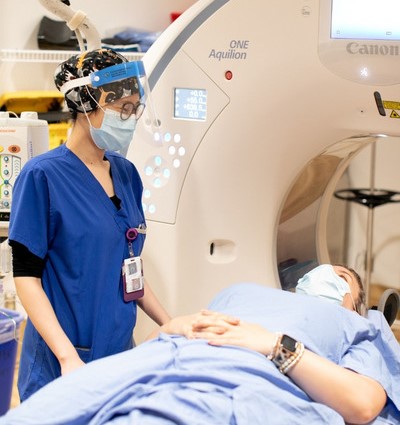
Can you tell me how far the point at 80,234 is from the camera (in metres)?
1.83

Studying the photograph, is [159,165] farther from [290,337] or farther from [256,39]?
[290,337]

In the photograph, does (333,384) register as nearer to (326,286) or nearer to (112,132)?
(326,286)

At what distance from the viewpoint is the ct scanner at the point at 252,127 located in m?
2.11

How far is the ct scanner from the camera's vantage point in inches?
82.9

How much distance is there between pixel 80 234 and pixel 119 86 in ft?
1.20

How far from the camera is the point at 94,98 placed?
1883 mm

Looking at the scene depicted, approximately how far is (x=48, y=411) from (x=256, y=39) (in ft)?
3.98

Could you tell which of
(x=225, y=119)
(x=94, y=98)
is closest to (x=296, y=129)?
(x=225, y=119)

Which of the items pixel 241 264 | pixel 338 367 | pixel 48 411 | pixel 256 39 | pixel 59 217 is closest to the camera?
pixel 48 411

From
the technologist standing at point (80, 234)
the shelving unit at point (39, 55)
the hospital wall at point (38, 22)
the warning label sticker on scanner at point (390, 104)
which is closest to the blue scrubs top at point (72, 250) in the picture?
the technologist standing at point (80, 234)

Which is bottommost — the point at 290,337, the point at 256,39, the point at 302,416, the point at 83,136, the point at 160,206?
the point at 302,416

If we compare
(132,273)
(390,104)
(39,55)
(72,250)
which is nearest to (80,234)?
(72,250)

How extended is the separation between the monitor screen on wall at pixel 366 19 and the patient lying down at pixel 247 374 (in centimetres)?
70

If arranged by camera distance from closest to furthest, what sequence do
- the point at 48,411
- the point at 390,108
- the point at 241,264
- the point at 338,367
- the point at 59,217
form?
the point at 48,411, the point at 338,367, the point at 59,217, the point at 390,108, the point at 241,264
